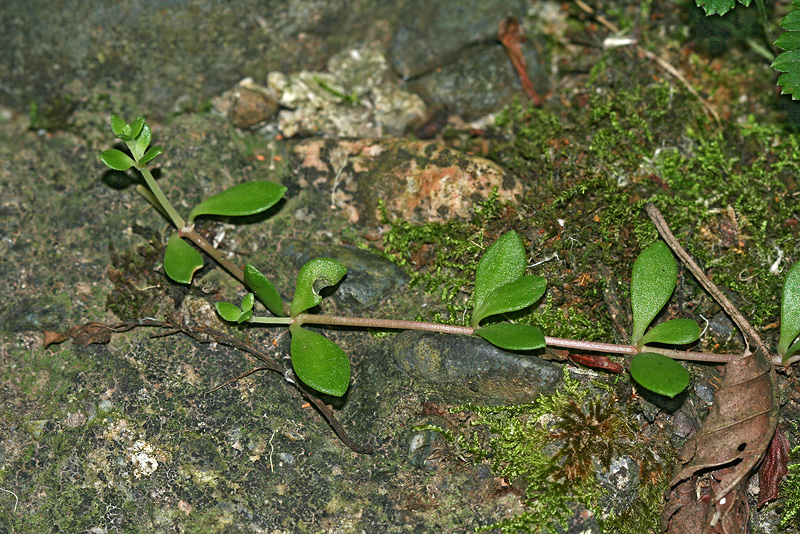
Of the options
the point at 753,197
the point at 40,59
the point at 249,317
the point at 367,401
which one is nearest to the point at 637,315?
the point at 753,197

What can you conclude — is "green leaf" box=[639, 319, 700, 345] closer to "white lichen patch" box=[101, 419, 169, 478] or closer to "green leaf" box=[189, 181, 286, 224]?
"green leaf" box=[189, 181, 286, 224]

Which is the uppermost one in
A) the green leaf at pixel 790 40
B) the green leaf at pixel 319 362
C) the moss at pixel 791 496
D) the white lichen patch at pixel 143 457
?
the green leaf at pixel 790 40

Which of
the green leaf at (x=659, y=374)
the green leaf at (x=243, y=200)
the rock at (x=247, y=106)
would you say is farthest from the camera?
the rock at (x=247, y=106)

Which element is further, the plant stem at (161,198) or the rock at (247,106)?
the rock at (247,106)

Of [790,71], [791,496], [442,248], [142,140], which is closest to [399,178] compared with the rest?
[442,248]

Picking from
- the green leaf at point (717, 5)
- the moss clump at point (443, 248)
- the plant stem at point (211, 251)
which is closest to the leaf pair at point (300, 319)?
the plant stem at point (211, 251)

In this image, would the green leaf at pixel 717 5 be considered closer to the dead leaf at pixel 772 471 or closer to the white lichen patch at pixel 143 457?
the dead leaf at pixel 772 471

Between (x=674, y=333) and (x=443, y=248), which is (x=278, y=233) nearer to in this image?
(x=443, y=248)
